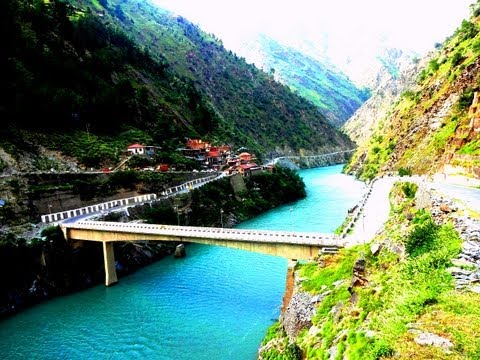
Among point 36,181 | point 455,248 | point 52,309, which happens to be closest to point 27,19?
point 36,181

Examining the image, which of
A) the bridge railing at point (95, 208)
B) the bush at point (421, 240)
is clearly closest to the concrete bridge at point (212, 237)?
the bridge railing at point (95, 208)

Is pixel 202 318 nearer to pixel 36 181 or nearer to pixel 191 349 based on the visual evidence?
pixel 191 349

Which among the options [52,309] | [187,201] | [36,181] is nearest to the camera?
[52,309]

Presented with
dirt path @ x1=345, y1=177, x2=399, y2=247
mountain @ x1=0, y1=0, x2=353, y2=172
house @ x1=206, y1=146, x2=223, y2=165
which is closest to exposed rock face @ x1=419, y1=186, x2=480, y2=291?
dirt path @ x1=345, y1=177, x2=399, y2=247

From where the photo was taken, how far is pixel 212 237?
1474 inches

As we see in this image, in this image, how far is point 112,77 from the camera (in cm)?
9625

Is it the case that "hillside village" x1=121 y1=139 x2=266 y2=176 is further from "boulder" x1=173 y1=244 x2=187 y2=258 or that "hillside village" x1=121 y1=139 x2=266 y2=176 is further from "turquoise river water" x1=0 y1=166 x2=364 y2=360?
"turquoise river water" x1=0 y1=166 x2=364 y2=360

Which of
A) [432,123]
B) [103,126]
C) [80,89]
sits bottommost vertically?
[432,123]

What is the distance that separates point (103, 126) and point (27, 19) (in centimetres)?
2915

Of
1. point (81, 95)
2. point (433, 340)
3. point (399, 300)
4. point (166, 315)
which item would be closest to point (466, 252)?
point (399, 300)

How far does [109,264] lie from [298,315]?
28717 millimetres

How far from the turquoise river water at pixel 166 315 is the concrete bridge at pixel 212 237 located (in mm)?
4908

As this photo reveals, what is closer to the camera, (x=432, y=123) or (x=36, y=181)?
(x=36, y=181)

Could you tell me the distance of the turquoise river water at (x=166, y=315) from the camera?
101 feet
